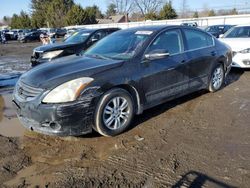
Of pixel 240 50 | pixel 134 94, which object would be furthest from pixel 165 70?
pixel 240 50

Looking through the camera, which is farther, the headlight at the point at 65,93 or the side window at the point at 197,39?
the side window at the point at 197,39

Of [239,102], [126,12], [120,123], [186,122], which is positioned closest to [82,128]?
[120,123]

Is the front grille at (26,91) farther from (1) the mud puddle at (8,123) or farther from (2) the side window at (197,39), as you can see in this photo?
(2) the side window at (197,39)

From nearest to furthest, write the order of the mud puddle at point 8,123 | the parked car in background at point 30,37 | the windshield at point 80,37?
the mud puddle at point 8,123 < the windshield at point 80,37 < the parked car in background at point 30,37

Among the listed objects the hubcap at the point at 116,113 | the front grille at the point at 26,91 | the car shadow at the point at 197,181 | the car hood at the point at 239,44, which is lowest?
the car shadow at the point at 197,181

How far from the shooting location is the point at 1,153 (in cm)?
414

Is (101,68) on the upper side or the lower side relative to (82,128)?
upper

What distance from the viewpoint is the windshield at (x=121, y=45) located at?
4.93 meters

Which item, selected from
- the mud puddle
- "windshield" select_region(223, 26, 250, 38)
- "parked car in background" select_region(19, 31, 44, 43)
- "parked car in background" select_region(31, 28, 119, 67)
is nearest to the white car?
"windshield" select_region(223, 26, 250, 38)

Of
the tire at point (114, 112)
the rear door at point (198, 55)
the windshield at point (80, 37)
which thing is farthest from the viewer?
the windshield at point (80, 37)

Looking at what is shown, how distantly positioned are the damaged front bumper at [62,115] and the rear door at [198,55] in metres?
2.40

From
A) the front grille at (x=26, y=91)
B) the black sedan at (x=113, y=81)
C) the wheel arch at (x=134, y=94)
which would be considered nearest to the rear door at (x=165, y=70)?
the black sedan at (x=113, y=81)

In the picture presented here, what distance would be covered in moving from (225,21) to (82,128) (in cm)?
3758

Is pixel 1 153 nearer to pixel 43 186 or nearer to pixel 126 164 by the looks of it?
pixel 43 186
